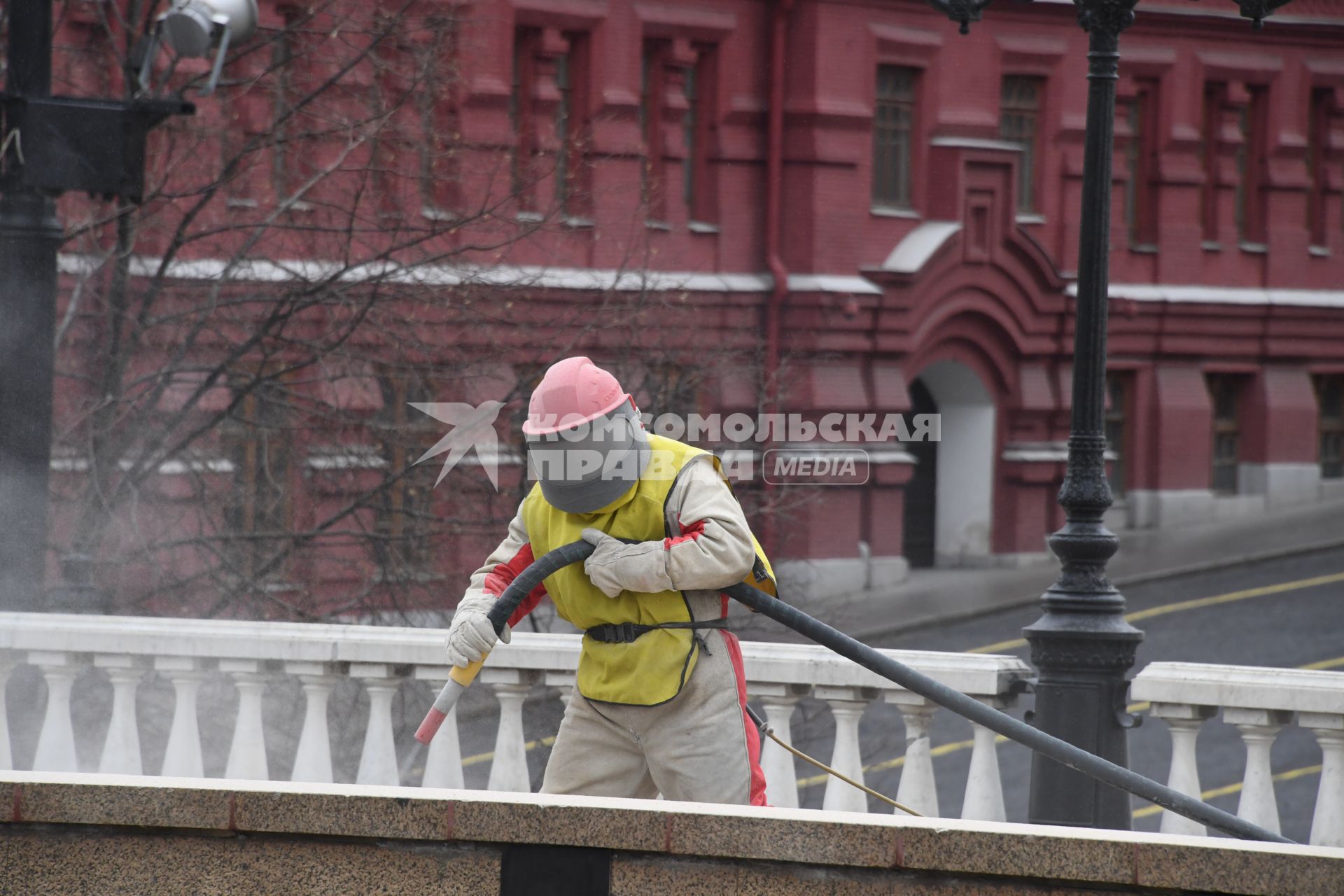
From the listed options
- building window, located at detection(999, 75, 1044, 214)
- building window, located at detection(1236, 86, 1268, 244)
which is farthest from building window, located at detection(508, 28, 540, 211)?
building window, located at detection(1236, 86, 1268, 244)

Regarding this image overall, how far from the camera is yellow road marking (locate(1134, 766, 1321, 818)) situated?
11.9 m

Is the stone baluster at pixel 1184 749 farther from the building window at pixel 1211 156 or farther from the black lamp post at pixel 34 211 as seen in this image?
the building window at pixel 1211 156

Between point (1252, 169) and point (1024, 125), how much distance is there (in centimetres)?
394

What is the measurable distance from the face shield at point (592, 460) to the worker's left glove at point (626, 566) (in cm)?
10

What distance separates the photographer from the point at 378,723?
5.96 meters

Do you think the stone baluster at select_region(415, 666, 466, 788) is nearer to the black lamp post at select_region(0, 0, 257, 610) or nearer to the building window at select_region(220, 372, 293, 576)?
the black lamp post at select_region(0, 0, 257, 610)

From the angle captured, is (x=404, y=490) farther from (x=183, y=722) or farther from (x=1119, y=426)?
(x=1119, y=426)

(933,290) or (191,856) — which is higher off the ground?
(933,290)

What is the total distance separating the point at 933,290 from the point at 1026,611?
3.99 metres

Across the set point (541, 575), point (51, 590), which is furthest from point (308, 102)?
point (541, 575)

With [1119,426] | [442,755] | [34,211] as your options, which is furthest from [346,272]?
[1119,426]

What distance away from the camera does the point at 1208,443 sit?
22.8 m

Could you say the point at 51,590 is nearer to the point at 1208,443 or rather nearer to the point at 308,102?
the point at 308,102
